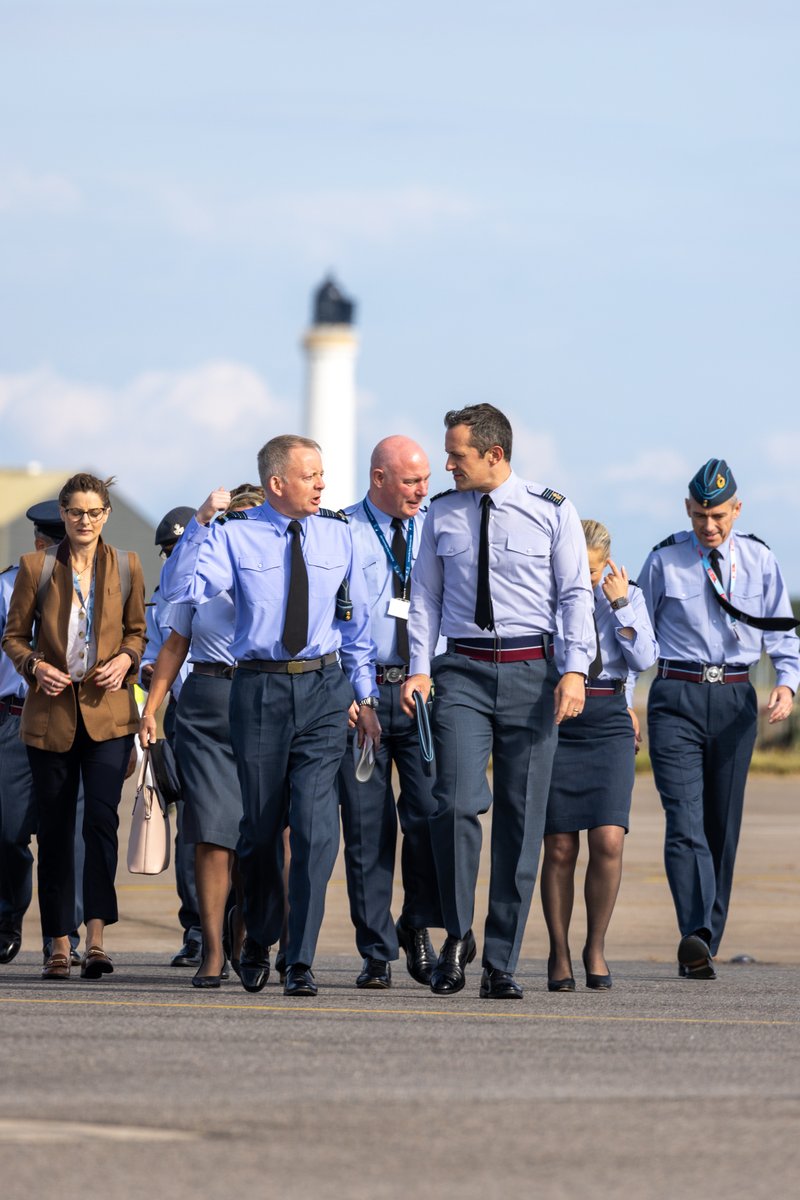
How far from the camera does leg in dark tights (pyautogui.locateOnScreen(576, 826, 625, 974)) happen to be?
991cm

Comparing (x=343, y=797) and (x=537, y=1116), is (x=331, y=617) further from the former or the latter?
(x=537, y=1116)

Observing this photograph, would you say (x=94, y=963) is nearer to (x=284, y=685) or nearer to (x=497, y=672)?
(x=284, y=685)

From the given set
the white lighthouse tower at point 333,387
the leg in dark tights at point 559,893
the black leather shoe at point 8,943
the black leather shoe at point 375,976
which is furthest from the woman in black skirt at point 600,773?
the white lighthouse tower at point 333,387

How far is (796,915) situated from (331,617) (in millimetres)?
6096

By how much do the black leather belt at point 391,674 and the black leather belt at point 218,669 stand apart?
595mm

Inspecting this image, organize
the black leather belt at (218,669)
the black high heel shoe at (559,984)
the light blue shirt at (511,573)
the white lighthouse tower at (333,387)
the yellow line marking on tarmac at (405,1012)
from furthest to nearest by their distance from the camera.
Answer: the white lighthouse tower at (333,387)
the black leather belt at (218,669)
the black high heel shoe at (559,984)
the light blue shirt at (511,573)
the yellow line marking on tarmac at (405,1012)

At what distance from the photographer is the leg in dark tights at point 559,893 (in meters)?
9.67

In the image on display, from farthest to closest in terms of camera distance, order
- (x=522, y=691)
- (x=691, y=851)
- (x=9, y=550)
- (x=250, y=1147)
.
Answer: (x=9, y=550) → (x=691, y=851) → (x=522, y=691) → (x=250, y=1147)

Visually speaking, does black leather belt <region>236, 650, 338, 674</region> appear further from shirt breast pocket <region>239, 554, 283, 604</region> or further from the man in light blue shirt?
shirt breast pocket <region>239, 554, 283, 604</region>

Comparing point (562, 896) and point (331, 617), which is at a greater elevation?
point (331, 617)

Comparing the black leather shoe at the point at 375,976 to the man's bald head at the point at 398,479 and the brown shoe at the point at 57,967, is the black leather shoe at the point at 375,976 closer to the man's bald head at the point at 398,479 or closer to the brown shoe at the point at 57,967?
the brown shoe at the point at 57,967

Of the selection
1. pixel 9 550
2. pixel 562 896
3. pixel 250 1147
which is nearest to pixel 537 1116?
pixel 250 1147

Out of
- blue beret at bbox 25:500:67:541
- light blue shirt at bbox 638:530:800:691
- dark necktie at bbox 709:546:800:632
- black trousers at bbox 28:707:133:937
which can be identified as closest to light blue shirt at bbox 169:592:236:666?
black trousers at bbox 28:707:133:937

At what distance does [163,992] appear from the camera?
923 cm
